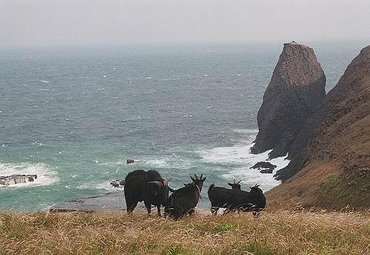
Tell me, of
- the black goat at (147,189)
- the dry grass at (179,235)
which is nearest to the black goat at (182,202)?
the black goat at (147,189)

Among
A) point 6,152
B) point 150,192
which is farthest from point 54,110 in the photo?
point 150,192

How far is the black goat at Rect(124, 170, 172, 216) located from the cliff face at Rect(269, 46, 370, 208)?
78.5 feet

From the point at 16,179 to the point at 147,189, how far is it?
65.4 m

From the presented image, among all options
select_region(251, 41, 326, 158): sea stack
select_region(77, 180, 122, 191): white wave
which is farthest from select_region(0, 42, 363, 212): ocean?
select_region(251, 41, 326, 158): sea stack

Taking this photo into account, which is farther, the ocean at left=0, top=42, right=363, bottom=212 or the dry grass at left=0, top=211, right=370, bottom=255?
the ocean at left=0, top=42, right=363, bottom=212

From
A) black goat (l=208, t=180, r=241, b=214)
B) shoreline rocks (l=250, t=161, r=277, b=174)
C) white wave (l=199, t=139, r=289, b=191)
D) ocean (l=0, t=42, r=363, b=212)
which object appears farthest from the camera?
shoreline rocks (l=250, t=161, r=277, b=174)

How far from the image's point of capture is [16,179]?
3027 inches

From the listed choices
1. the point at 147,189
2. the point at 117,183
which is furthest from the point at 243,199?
the point at 117,183

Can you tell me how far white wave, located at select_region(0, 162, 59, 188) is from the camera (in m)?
76.9

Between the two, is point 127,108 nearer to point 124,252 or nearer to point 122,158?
point 122,158

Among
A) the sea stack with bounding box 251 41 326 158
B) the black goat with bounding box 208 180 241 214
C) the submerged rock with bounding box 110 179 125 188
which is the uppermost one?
the black goat with bounding box 208 180 241 214

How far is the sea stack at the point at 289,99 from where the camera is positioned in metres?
99.2

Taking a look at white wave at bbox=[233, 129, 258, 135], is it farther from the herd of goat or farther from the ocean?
the herd of goat

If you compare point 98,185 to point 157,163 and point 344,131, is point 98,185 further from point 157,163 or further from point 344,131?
point 344,131
